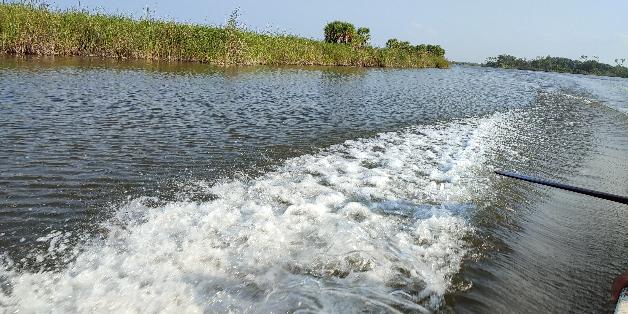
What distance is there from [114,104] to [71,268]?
851 cm

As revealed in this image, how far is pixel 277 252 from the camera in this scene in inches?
163

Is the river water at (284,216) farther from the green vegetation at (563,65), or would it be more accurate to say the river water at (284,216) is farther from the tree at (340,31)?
the green vegetation at (563,65)

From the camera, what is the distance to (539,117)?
53.5 ft

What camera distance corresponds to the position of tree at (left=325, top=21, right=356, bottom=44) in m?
53.5

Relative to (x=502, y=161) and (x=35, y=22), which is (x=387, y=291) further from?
(x=35, y=22)

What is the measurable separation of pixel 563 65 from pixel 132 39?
113 m

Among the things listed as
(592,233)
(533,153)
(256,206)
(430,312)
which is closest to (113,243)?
(256,206)

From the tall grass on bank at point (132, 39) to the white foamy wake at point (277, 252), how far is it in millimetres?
20082

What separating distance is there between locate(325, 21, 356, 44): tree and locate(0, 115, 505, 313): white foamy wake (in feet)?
162

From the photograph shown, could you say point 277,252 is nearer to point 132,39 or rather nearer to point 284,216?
point 284,216

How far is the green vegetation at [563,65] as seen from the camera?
328ft

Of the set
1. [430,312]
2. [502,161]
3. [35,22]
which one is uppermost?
[35,22]

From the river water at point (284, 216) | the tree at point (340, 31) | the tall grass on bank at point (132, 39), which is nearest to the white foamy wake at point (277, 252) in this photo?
the river water at point (284, 216)

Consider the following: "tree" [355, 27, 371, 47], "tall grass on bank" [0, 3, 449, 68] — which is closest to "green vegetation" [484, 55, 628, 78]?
"tree" [355, 27, 371, 47]
